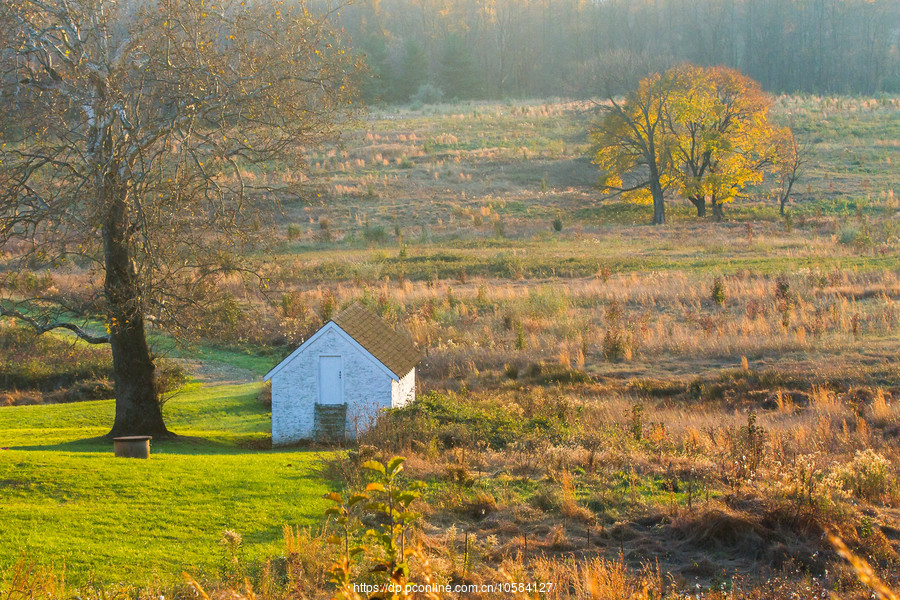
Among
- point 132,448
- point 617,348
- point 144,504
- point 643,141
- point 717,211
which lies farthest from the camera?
point 643,141

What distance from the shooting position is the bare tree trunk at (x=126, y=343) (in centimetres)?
1423

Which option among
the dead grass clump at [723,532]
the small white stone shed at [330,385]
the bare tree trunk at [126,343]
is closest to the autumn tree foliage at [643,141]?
the small white stone shed at [330,385]

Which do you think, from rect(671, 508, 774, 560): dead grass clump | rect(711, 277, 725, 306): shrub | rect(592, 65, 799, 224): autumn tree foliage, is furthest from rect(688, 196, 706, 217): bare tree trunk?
rect(671, 508, 774, 560): dead grass clump

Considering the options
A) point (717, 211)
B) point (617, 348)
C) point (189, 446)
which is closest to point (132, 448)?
point (189, 446)

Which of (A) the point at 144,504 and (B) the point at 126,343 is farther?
(B) the point at 126,343

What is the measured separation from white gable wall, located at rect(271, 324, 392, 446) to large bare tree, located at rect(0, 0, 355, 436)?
7.06 feet

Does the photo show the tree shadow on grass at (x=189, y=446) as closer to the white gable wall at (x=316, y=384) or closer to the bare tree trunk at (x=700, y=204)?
the white gable wall at (x=316, y=384)

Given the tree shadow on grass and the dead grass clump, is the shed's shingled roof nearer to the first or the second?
the tree shadow on grass

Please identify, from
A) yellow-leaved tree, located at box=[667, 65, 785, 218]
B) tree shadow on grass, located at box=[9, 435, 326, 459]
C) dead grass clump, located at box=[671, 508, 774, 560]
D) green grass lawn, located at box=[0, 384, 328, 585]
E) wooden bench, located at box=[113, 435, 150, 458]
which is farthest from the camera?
yellow-leaved tree, located at box=[667, 65, 785, 218]

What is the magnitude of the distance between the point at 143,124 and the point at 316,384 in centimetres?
579

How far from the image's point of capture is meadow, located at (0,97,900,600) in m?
8.59

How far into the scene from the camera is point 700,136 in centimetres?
5394

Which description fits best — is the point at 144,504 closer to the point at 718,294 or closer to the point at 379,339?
the point at 379,339

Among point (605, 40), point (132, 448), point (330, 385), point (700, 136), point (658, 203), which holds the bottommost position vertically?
point (132, 448)
